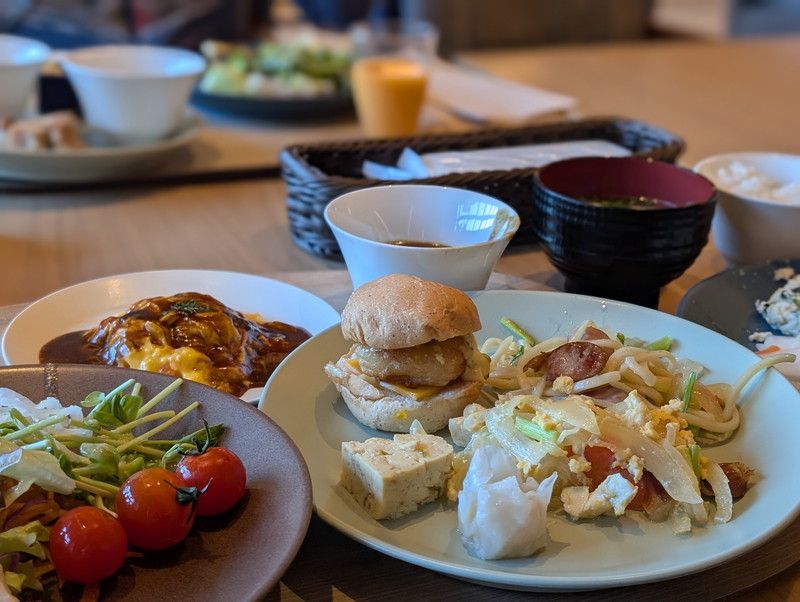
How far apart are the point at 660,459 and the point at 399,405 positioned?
1.50 ft

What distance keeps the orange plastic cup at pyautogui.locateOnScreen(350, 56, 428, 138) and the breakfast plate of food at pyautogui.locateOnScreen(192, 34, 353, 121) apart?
0.23 m

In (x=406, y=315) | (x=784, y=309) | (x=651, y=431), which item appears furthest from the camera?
(x=784, y=309)

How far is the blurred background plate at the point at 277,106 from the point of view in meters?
3.68

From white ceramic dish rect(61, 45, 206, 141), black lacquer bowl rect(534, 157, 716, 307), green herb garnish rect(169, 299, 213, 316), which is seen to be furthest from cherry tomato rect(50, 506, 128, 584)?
white ceramic dish rect(61, 45, 206, 141)

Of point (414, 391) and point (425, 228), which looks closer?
point (414, 391)

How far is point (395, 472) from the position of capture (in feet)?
4.35

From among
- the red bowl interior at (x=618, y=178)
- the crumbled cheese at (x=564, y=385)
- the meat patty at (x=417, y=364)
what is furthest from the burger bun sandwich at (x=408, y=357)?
the red bowl interior at (x=618, y=178)

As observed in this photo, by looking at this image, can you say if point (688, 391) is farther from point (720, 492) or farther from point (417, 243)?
point (417, 243)

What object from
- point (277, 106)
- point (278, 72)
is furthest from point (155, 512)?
point (278, 72)

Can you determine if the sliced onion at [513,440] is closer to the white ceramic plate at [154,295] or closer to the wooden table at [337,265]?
the wooden table at [337,265]

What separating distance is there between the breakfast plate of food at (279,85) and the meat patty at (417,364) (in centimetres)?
231

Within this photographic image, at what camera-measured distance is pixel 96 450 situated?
4.29ft

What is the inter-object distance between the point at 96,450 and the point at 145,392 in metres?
0.18

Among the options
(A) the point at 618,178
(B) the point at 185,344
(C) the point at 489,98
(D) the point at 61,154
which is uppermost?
(A) the point at 618,178
